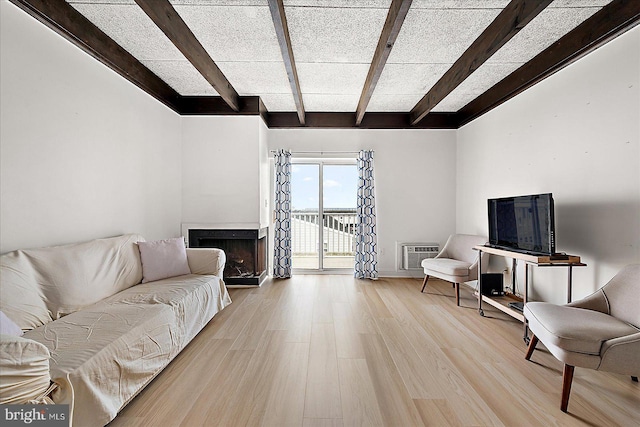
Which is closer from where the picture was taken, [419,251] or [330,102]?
[330,102]

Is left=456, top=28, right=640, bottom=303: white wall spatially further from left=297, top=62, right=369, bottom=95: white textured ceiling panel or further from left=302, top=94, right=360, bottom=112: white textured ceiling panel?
left=302, top=94, right=360, bottom=112: white textured ceiling panel

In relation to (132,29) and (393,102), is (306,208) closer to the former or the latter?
(393,102)

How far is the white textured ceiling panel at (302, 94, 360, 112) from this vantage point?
14.3 ft

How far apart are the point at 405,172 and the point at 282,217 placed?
214 centimetres

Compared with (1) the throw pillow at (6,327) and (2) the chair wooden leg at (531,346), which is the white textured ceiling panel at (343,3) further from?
(2) the chair wooden leg at (531,346)

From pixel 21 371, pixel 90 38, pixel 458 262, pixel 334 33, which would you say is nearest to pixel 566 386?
pixel 458 262

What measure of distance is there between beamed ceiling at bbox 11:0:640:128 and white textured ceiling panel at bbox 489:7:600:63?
10mm

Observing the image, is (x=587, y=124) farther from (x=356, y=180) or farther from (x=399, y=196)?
(x=356, y=180)

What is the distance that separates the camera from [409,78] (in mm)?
3686

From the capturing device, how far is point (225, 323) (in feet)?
10.3

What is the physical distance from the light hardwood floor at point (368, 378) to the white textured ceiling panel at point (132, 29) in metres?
2.70

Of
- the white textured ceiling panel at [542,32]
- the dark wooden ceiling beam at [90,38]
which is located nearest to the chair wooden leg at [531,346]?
the white textured ceiling panel at [542,32]

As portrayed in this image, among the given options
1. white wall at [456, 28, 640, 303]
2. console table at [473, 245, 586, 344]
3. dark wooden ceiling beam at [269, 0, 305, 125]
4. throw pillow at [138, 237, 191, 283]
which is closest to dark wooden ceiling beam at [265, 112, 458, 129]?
white wall at [456, 28, 640, 303]

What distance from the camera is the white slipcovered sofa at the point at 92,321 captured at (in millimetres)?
1303
